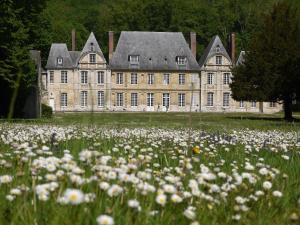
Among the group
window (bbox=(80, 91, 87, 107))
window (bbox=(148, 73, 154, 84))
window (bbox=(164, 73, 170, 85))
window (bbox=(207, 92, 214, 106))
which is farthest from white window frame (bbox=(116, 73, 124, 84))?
window (bbox=(207, 92, 214, 106))

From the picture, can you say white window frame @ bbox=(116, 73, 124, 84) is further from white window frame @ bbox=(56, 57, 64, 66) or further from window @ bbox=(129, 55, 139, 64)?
white window frame @ bbox=(56, 57, 64, 66)

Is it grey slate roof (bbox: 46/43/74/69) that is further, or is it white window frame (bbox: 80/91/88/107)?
white window frame (bbox: 80/91/88/107)

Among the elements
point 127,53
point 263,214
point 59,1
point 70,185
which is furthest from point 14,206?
point 59,1

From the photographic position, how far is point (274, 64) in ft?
128

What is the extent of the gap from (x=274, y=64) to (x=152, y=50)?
29376 millimetres

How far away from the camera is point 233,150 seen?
27.3ft

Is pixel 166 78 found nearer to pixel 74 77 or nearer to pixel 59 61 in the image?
pixel 74 77

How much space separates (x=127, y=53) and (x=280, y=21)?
93.2 feet

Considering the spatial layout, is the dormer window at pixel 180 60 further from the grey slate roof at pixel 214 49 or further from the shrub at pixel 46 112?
the shrub at pixel 46 112

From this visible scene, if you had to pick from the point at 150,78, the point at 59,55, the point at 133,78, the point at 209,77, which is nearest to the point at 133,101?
the point at 133,78

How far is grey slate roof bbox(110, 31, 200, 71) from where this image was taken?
6631 cm

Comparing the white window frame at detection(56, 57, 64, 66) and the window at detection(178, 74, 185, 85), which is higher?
the white window frame at detection(56, 57, 64, 66)

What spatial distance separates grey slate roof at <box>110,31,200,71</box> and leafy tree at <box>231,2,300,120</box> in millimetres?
25114

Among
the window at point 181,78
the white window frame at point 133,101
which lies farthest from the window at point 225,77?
the white window frame at point 133,101
